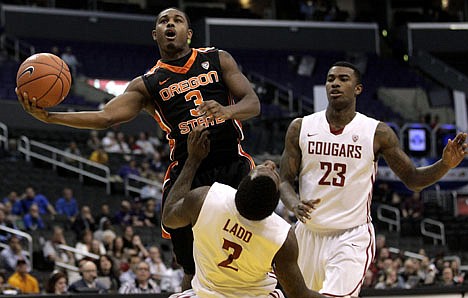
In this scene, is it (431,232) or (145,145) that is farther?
(431,232)

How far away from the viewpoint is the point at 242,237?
18.4ft

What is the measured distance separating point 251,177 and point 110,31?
27.2 metres

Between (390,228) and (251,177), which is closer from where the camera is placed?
(251,177)

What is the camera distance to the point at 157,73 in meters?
7.00

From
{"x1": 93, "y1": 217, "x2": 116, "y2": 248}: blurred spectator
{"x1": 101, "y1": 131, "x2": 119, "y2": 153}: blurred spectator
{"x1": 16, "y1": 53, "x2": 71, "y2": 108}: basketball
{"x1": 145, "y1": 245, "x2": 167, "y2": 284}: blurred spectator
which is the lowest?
{"x1": 145, "y1": 245, "x2": 167, "y2": 284}: blurred spectator

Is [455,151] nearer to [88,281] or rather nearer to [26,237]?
[88,281]

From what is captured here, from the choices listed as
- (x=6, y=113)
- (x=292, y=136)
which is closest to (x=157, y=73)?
(x=292, y=136)

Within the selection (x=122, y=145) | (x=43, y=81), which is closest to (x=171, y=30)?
(x=43, y=81)

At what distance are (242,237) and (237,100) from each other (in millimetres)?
1687

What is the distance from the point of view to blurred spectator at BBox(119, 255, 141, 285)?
13.7 meters

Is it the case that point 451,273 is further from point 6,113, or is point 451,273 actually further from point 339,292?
point 6,113

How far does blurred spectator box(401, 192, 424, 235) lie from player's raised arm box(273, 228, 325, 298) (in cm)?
1803

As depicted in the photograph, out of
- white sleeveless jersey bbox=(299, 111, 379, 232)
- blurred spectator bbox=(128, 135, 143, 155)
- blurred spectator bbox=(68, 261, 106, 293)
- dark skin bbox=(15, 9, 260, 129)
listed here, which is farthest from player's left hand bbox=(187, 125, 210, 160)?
blurred spectator bbox=(128, 135, 143, 155)

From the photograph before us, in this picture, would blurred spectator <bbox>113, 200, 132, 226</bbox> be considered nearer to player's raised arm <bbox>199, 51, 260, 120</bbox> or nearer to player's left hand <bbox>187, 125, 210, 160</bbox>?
player's raised arm <bbox>199, 51, 260, 120</bbox>
